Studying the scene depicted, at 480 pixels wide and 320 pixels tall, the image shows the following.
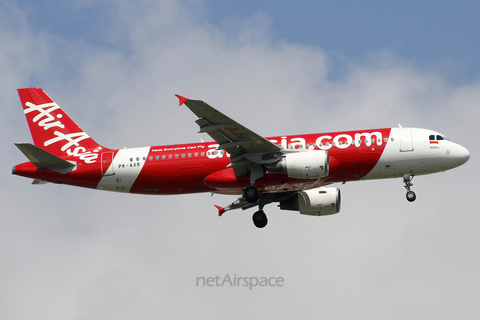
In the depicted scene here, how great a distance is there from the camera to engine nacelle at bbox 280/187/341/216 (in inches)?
1857

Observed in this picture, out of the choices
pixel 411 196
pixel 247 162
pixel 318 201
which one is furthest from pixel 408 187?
pixel 247 162

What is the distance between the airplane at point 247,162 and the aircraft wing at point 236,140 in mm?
60

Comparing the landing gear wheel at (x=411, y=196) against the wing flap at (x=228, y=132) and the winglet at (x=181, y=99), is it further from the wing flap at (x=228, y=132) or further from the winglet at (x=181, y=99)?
the winglet at (x=181, y=99)

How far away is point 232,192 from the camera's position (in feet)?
148

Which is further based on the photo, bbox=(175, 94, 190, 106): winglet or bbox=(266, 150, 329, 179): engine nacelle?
bbox=(266, 150, 329, 179): engine nacelle

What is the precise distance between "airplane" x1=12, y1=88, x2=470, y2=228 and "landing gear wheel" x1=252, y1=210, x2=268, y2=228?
2.50 m

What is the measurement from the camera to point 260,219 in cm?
4650

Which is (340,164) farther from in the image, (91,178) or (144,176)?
(91,178)

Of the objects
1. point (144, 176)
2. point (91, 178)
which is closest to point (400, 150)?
point (144, 176)

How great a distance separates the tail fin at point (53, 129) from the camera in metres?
46.1

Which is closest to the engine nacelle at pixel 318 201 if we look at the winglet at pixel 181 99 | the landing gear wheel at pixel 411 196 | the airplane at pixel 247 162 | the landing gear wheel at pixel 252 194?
the airplane at pixel 247 162

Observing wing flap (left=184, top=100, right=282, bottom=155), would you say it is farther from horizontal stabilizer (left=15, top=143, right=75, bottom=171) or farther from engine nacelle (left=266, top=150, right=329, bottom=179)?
horizontal stabilizer (left=15, top=143, right=75, bottom=171)

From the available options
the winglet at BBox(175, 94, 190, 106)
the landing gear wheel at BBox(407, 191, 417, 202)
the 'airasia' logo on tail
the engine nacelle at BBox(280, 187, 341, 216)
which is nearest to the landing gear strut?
the landing gear wheel at BBox(407, 191, 417, 202)

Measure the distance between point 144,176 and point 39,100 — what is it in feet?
35.5
